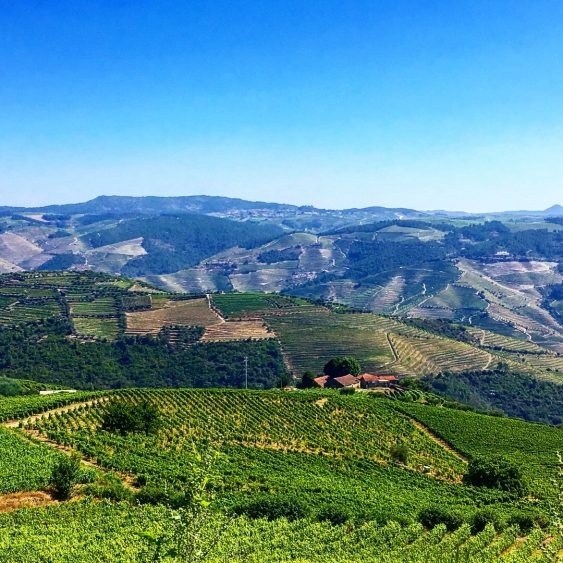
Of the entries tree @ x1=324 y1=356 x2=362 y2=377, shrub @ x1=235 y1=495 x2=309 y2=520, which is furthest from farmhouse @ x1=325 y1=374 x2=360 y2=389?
shrub @ x1=235 y1=495 x2=309 y2=520

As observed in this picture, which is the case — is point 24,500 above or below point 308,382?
above

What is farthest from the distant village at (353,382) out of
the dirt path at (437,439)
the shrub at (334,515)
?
the shrub at (334,515)

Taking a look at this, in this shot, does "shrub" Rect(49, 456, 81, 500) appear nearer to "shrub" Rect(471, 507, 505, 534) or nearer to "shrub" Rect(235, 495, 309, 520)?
"shrub" Rect(235, 495, 309, 520)

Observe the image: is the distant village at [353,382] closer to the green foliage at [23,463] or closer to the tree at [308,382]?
the tree at [308,382]

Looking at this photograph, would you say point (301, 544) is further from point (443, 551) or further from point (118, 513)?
point (118, 513)

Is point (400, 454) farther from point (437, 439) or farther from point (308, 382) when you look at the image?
point (308, 382)

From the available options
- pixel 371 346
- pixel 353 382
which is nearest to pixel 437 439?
pixel 353 382

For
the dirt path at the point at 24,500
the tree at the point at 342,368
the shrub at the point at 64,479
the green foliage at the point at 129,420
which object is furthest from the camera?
the tree at the point at 342,368
